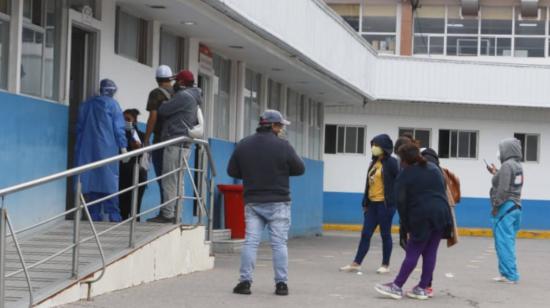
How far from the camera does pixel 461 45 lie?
45.6m

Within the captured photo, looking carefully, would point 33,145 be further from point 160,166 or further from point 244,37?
point 244,37

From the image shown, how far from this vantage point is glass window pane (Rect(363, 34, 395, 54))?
45.4 metres

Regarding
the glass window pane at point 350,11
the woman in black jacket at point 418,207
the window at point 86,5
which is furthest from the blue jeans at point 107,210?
the glass window pane at point 350,11

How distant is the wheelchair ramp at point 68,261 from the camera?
942 centimetres

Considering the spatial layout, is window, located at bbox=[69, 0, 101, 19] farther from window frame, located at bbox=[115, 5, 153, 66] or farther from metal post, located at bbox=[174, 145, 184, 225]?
metal post, located at bbox=[174, 145, 184, 225]

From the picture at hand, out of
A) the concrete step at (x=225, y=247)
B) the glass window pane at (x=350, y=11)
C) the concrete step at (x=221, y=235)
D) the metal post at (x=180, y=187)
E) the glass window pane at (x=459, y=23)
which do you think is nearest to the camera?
the metal post at (x=180, y=187)

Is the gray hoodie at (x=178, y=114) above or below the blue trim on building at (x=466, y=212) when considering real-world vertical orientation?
above

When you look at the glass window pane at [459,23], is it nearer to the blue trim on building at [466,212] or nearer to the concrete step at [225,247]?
the blue trim on building at [466,212]

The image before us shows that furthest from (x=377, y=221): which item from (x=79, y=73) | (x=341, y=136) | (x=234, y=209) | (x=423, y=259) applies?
(x=341, y=136)

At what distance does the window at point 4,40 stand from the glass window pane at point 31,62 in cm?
36

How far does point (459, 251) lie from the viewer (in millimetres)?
23844

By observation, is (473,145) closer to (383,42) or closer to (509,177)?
(383,42)

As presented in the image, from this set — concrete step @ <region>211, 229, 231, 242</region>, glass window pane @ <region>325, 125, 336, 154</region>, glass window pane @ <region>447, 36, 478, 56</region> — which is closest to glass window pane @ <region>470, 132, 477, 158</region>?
glass window pane @ <region>325, 125, 336, 154</region>

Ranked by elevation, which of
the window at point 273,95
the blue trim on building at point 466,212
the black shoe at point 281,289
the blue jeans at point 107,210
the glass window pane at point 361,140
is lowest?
the blue trim on building at point 466,212
